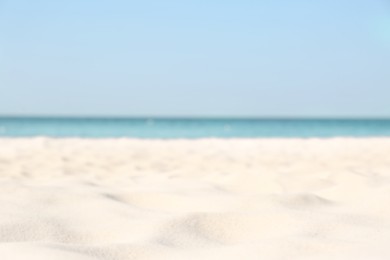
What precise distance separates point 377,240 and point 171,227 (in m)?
0.43

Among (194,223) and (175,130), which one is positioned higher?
(194,223)

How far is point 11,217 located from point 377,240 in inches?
31.8

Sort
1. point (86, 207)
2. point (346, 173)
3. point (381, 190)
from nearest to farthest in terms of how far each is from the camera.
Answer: point (86, 207)
point (381, 190)
point (346, 173)

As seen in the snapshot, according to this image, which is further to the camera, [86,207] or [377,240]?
[86,207]

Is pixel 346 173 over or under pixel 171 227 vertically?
under

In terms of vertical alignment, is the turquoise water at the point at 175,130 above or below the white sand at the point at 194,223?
below

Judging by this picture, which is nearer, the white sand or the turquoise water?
the white sand

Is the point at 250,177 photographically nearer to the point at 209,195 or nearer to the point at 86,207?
the point at 209,195

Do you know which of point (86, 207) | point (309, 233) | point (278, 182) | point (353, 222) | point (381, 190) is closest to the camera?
point (309, 233)

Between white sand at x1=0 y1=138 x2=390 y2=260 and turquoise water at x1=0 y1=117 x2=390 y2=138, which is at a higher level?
white sand at x1=0 y1=138 x2=390 y2=260

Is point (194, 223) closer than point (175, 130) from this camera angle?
Yes

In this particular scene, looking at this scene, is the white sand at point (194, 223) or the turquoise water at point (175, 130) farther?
the turquoise water at point (175, 130)

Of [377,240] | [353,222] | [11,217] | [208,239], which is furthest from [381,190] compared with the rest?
[11,217]

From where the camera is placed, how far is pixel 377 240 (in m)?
1.07
